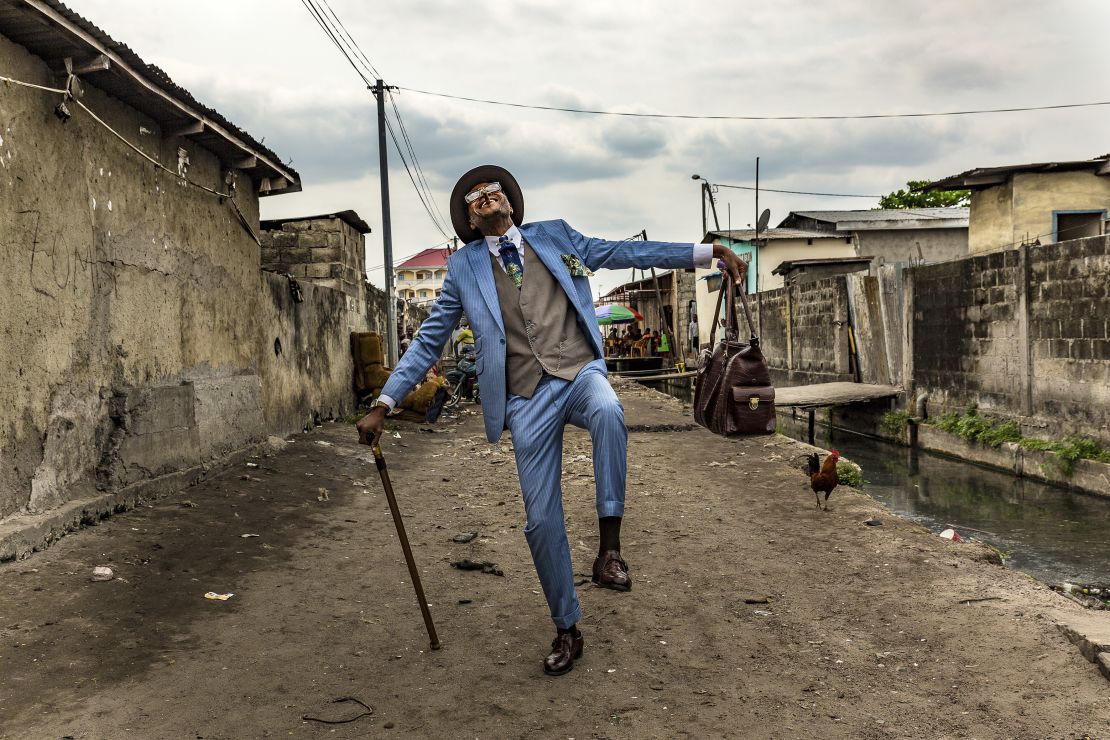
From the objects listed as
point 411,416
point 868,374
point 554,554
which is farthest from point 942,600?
point 868,374

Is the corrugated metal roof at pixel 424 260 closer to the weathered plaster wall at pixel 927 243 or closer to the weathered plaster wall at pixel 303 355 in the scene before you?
the weathered plaster wall at pixel 927 243

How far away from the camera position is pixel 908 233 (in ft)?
109

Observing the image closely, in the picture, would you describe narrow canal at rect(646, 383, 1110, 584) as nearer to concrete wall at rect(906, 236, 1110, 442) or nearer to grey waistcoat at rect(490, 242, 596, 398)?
concrete wall at rect(906, 236, 1110, 442)

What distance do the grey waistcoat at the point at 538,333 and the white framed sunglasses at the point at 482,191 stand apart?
1.22ft

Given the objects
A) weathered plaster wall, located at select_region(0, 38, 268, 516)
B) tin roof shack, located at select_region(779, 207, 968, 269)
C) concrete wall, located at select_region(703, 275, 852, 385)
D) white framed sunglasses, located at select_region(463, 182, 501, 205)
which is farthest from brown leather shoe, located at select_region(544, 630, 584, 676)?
tin roof shack, located at select_region(779, 207, 968, 269)

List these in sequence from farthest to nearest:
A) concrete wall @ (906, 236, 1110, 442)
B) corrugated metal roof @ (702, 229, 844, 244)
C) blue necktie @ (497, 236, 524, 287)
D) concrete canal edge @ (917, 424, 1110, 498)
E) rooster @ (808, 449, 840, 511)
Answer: corrugated metal roof @ (702, 229, 844, 244) < concrete wall @ (906, 236, 1110, 442) < concrete canal edge @ (917, 424, 1110, 498) < rooster @ (808, 449, 840, 511) < blue necktie @ (497, 236, 524, 287)

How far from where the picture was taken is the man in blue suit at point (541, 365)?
354 centimetres

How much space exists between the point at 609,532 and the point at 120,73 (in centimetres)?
483

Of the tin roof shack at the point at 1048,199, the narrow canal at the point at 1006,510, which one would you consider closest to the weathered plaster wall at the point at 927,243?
the tin roof shack at the point at 1048,199

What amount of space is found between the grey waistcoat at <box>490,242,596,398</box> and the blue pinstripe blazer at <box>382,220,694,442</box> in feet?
0.15

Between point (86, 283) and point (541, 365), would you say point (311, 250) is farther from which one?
point (541, 365)

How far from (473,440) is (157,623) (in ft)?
27.7

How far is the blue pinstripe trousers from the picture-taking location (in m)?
3.50

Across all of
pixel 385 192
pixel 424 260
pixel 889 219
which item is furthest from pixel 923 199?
pixel 424 260
